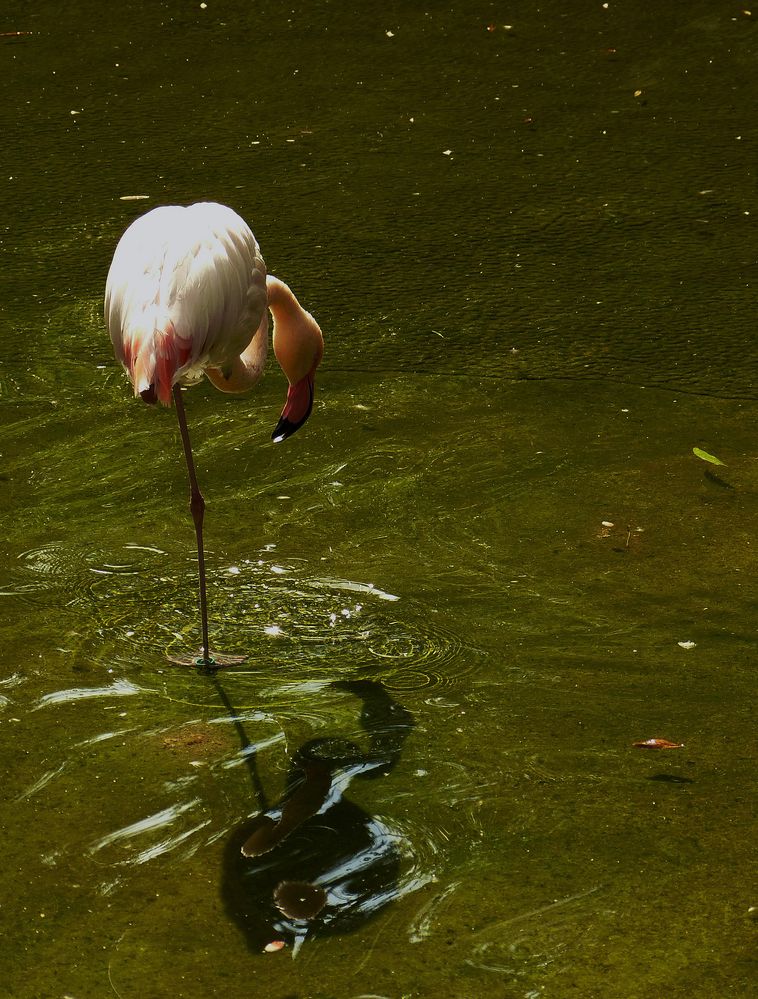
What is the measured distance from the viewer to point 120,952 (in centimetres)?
224

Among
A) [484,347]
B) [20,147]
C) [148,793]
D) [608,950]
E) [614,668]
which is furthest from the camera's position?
[20,147]

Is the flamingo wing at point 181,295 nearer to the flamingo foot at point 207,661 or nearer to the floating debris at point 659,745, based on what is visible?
the flamingo foot at point 207,661

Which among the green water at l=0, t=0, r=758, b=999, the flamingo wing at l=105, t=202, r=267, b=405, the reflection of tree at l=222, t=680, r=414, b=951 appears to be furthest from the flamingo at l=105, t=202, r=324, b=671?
the reflection of tree at l=222, t=680, r=414, b=951

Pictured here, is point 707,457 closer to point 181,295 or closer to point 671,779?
point 671,779

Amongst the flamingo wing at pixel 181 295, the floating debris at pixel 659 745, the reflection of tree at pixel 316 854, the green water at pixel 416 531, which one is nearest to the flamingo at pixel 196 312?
the flamingo wing at pixel 181 295

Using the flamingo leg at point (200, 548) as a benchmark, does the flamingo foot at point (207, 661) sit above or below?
below

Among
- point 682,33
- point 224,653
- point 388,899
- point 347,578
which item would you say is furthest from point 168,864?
point 682,33

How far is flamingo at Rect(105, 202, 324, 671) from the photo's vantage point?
2.95 meters

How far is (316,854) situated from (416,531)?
1256mm

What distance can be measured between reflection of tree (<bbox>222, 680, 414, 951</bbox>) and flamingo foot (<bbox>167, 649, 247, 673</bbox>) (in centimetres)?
34

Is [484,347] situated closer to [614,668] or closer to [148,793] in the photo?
[614,668]

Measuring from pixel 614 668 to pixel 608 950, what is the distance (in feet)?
2.87

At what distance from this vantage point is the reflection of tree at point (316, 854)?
2.32m

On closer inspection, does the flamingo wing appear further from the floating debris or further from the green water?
the floating debris
